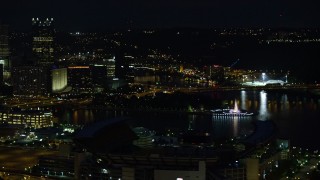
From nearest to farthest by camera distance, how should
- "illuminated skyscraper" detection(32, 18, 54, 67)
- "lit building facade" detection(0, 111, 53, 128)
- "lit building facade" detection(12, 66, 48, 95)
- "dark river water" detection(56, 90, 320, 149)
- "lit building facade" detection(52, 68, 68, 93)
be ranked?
"dark river water" detection(56, 90, 320, 149) → "lit building facade" detection(0, 111, 53, 128) → "lit building facade" detection(12, 66, 48, 95) → "lit building facade" detection(52, 68, 68, 93) → "illuminated skyscraper" detection(32, 18, 54, 67)

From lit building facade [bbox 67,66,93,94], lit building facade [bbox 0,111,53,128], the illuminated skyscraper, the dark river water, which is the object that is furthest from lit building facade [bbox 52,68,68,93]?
lit building facade [bbox 0,111,53,128]

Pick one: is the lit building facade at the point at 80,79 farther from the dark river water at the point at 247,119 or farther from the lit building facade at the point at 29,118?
the lit building facade at the point at 29,118

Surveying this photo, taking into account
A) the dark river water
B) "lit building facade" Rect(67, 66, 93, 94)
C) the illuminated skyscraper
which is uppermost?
the illuminated skyscraper

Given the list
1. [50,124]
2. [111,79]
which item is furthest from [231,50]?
[50,124]

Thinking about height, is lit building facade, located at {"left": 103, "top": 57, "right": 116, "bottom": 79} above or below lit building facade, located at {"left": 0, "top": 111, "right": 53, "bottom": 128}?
above

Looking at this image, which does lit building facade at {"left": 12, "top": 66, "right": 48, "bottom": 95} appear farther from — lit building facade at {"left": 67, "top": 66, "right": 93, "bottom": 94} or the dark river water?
the dark river water

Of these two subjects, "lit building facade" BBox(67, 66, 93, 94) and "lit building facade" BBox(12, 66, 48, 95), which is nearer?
"lit building facade" BBox(12, 66, 48, 95)

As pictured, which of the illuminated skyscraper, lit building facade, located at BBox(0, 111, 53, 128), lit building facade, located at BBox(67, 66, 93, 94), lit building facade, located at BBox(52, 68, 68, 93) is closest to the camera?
lit building facade, located at BBox(0, 111, 53, 128)

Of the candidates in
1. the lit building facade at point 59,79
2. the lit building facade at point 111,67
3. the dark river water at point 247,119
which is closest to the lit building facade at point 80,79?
the lit building facade at point 59,79
